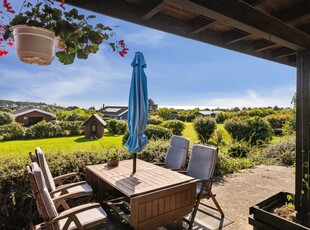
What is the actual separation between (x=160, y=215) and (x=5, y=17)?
260cm

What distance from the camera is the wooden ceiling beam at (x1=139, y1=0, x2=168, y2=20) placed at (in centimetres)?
166

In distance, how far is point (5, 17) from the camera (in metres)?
1.68

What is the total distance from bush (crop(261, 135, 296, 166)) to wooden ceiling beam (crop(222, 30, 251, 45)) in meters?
5.69

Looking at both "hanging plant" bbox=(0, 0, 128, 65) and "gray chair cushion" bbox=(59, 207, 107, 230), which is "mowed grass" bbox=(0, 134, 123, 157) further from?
"hanging plant" bbox=(0, 0, 128, 65)

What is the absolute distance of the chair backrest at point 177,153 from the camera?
391 cm

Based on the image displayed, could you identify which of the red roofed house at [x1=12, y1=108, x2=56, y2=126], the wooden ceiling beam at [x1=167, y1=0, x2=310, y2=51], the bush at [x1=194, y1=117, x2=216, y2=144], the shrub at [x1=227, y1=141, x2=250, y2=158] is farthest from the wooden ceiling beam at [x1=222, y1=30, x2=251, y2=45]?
the red roofed house at [x1=12, y1=108, x2=56, y2=126]

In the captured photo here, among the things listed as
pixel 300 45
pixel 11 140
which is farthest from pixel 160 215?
pixel 11 140

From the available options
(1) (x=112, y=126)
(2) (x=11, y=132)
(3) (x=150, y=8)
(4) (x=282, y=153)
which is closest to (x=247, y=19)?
(3) (x=150, y=8)

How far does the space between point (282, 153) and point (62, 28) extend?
301 inches

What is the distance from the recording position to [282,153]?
22.7 feet

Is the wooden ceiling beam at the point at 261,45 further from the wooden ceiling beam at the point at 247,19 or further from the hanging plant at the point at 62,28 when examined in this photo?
the hanging plant at the point at 62,28

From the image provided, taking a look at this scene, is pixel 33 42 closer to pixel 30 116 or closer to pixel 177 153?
pixel 177 153

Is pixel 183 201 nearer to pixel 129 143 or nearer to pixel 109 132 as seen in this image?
pixel 129 143

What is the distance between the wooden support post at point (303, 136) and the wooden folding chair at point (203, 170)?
3.55 feet
